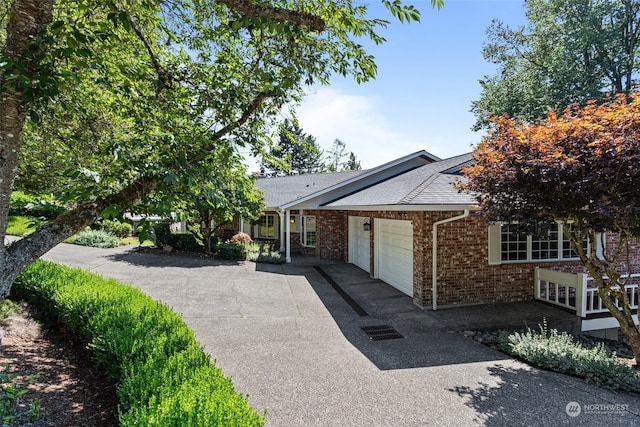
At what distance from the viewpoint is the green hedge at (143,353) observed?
258 cm

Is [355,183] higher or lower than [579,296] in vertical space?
higher

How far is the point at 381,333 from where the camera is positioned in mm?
7227

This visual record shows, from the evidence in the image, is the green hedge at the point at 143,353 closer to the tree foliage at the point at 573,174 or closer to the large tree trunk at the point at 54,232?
the large tree trunk at the point at 54,232

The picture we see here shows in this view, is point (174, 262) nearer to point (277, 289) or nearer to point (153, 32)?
point (277, 289)

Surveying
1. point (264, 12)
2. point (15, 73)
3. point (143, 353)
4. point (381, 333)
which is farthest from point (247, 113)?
point (381, 333)

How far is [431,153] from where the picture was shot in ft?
55.6

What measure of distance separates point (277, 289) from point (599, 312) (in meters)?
8.74

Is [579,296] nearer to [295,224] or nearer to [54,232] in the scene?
[54,232]

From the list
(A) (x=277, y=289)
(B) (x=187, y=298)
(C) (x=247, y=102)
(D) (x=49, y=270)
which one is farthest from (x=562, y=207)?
(D) (x=49, y=270)

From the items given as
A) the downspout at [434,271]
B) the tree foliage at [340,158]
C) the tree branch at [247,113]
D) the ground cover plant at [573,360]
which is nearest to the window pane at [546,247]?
the downspout at [434,271]

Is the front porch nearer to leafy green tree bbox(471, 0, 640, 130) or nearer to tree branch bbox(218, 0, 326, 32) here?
tree branch bbox(218, 0, 326, 32)

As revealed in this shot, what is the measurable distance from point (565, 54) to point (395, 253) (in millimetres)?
19879

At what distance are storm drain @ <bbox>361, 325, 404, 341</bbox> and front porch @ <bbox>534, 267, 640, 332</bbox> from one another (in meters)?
4.60

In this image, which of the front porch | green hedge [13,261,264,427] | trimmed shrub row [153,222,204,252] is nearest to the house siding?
the front porch
